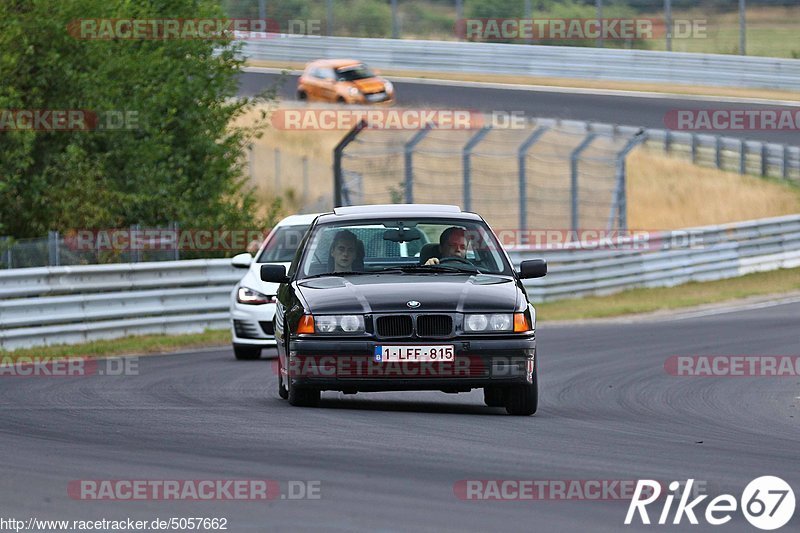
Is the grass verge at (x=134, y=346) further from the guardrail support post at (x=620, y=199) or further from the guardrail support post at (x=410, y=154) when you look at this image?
the guardrail support post at (x=620, y=199)

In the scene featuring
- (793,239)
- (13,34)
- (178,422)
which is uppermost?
(13,34)

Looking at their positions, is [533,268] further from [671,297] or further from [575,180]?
[575,180]

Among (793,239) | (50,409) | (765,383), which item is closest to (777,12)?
(793,239)

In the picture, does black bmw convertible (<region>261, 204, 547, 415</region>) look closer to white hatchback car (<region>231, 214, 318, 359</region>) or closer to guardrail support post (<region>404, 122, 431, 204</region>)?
white hatchback car (<region>231, 214, 318, 359</region>)

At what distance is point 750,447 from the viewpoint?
9.01m

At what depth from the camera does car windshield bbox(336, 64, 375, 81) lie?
143 feet

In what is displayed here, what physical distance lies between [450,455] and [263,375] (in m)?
6.54

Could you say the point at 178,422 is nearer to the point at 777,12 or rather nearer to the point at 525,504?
the point at 525,504

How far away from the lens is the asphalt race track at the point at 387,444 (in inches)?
265

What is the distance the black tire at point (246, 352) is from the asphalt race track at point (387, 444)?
7.05ft

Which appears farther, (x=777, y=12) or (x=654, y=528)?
(x=777, y=12)

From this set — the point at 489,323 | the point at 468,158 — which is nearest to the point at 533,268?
the point at 489,323

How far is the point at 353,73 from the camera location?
4378 cm

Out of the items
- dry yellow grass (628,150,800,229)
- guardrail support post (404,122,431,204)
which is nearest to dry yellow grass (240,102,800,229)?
dry yellow grass (628,150,800,229)
